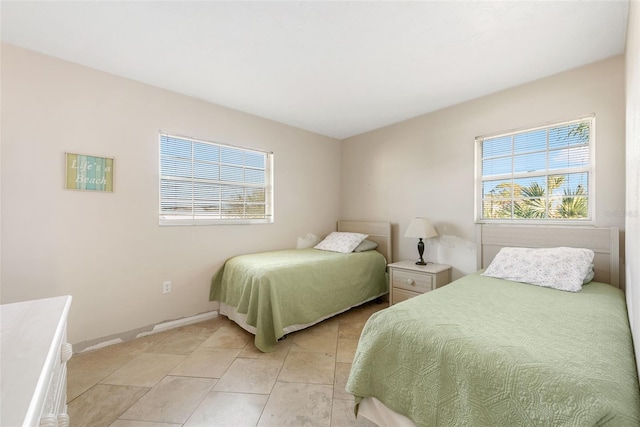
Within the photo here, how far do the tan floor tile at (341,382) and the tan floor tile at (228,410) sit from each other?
45 centimetres

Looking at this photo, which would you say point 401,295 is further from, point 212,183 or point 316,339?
point 212,183

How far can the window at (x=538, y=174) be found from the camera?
7.39 feet

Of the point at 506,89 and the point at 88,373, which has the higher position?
the point at 506,89

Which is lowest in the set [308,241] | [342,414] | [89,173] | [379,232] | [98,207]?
[342,414]

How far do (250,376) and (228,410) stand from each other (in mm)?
329

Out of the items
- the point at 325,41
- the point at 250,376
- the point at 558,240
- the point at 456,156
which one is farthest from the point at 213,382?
the point at 456,156

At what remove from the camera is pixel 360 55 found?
201 centimetres

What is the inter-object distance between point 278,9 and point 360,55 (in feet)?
2.31

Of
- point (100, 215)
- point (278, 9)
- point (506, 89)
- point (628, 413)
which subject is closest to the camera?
point (628, 413)

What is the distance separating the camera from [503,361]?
0.96 metres

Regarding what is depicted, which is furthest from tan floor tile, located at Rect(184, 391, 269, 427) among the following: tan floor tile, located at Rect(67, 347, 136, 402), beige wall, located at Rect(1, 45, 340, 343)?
beige wall, located at Rect(1, 45, 340, 343)

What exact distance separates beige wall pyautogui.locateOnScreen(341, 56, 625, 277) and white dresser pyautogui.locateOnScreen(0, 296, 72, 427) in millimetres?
3120

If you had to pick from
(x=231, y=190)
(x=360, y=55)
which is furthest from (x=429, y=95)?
(x=231, y=190)

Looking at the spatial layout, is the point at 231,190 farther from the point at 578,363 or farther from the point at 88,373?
the point at 578,363
